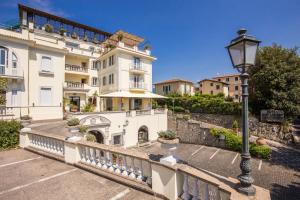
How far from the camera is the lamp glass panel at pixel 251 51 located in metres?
3.38

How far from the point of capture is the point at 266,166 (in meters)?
15.1

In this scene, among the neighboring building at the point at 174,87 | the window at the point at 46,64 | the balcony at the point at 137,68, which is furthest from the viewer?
the neighboring building at the point at 174,87

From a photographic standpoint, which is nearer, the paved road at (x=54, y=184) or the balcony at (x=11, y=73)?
the paved road at (x=54, y=184)

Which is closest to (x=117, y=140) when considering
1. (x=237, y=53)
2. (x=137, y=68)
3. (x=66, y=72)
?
(x=137, y=68)

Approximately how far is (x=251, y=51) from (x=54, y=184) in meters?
6.31

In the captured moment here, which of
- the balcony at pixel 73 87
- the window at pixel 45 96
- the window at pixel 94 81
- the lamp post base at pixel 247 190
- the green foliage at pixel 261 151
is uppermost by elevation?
the window at pixel 94 81

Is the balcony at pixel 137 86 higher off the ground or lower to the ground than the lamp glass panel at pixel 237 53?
higher

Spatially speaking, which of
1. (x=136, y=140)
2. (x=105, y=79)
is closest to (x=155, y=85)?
(x=105, y=79)

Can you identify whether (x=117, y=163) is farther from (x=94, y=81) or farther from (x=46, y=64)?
(x=94, y=81)

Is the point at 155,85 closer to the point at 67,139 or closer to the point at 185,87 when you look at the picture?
the point at 185,87

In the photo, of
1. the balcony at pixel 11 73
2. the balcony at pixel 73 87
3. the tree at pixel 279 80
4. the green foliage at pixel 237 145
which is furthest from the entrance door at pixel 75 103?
the tree at pixel 279 80

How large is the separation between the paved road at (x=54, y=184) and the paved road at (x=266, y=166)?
493cm

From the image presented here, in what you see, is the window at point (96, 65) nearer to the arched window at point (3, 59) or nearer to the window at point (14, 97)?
the window at point (14, 97)

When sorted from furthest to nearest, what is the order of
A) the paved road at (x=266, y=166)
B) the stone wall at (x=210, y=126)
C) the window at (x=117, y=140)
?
the stone wall at (x=210, y=126)
the window at (x=117, y=140)
the paved road at (x=266, y=166)
